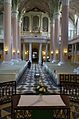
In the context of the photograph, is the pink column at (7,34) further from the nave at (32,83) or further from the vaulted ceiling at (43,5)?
the vaulted ceiling at (43,5)

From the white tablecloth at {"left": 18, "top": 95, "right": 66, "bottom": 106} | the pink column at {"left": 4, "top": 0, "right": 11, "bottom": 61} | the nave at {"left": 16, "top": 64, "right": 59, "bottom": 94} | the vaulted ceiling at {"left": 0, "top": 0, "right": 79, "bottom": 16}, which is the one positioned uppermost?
the vaulted ceiling at {"left": 0, "top": 0, "right": 79, "bottom": 16}

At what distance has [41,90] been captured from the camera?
20.1 ft

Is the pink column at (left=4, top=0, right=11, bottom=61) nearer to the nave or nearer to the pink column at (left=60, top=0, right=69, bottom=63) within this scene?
the nave

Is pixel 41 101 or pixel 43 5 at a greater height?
pixel 43 5

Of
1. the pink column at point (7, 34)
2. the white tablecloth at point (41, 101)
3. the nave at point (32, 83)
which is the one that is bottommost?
the nave at point (32, 83)

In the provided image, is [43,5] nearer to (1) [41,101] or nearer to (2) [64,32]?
(2) [64,32]

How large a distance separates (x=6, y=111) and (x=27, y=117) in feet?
4.78

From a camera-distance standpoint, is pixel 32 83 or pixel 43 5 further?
pixel 43 5

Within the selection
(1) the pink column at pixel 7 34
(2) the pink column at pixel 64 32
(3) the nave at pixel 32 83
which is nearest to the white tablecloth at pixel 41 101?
(3) the nave at pixel 32 83

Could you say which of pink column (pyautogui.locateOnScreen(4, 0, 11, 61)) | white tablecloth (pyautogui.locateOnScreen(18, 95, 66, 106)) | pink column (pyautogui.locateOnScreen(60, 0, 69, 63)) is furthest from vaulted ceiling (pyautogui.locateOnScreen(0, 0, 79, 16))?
white tablecloth (pyautogui.locateOnScreen(18, 95, 66, 106))

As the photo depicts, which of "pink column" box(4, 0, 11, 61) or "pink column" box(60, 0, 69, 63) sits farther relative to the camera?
"pink column" box(60, 0, 69, 63)

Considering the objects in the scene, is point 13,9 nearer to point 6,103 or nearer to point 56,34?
point 56,34

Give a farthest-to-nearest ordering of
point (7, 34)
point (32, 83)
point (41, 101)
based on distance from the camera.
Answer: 1. point (7, 34)
2. point (32, 83)
3. point (41, 101)


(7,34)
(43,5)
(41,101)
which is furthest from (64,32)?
(43,5)
